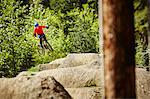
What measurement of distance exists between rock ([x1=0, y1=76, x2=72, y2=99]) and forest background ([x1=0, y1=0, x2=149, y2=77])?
758 centimetres

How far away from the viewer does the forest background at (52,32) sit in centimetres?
1547

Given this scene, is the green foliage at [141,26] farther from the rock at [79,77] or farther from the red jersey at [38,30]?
the red jersey at [38,30]

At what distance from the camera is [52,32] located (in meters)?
21.9

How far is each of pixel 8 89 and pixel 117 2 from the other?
13.6 ft

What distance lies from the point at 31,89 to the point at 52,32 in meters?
14.8

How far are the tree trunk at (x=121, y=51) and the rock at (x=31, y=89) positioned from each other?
3588 millimetres

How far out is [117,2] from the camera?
3.65 meters

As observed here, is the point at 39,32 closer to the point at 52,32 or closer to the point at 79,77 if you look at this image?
the point at 52,32

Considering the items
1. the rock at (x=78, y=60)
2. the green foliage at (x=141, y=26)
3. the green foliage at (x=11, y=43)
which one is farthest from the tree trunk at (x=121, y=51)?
the green foliage at (x=11, y=43)

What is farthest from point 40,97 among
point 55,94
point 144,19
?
point 144,19

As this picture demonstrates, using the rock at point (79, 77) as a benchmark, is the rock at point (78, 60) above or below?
above

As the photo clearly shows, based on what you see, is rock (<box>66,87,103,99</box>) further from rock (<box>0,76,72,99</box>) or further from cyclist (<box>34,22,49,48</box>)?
cyclist (<box>34,22,49,48</box>)

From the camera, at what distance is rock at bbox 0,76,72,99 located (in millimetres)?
7148

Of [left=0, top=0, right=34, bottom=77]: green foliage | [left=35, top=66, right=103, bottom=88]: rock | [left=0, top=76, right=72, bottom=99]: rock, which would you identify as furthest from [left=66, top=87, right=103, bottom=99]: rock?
[left=0, top=0, right=34, bottom=77]: green foliage
